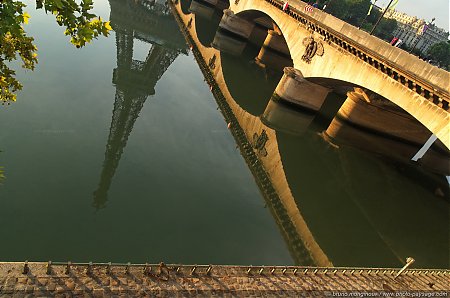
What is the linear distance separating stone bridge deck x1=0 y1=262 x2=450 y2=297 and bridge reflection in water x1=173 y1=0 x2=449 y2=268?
370cm

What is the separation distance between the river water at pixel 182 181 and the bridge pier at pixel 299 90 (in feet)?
3.99

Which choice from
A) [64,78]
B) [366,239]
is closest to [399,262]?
[366,239]

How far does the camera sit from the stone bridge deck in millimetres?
8883

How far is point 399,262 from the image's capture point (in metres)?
19.0

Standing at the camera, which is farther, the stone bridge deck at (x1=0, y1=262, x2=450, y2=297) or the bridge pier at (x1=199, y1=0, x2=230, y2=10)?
the bridge pier at (x1=199, y1=0, x2=230, y2=10)

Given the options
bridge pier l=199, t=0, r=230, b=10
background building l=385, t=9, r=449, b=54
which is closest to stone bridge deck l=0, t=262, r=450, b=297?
bridge pier l=199, t=0, r=230, b=10

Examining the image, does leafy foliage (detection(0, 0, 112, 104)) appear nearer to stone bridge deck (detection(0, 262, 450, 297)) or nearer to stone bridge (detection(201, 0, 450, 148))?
stone bridge deck (detection(0, 262, 450, 297))

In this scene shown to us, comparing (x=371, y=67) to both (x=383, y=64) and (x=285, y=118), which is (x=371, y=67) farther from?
(x=285, y=118)

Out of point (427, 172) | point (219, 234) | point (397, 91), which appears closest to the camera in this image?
point (219, 234)

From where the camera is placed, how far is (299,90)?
1246 inches

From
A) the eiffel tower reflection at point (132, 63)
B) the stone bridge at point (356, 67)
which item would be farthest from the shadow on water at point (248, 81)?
the eiffel tower reflection at point (132, 63)

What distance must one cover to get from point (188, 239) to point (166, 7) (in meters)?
73.3

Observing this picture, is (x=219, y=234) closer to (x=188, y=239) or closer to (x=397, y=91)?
(x=188, y=239)

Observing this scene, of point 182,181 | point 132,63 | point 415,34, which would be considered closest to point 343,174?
point 182,181
